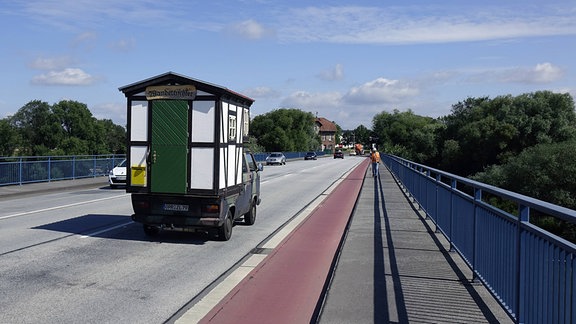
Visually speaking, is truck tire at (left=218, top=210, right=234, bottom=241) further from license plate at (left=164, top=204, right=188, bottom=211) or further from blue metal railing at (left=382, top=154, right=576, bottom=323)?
blue metal railing at (left=382, top=154, right=576, bottom=323)

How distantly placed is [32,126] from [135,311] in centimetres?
8263

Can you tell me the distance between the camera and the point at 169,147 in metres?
10.1

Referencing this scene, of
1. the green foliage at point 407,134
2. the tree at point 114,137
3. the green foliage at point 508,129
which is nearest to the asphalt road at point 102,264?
the green foliage at point 508,129

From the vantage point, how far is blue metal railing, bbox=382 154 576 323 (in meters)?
3.60

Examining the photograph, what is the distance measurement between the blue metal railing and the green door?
15.9 feet

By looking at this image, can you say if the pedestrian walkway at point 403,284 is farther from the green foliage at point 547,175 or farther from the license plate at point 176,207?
the green foliage at point 547,175

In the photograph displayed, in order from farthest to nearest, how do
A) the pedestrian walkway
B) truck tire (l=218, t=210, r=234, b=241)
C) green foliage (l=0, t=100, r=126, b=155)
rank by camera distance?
1. green foliage (l=0, t=100, r=126, b=155)
2. truck tire (l=218, t=210, r=234, b=241)
3. the pedestrian walkway

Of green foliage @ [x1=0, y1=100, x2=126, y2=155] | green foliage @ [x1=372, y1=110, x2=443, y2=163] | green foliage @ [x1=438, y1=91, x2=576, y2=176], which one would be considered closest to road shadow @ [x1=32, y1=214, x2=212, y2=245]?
green foliage @ [x1=438, y1=91, x2=576, y2=176]

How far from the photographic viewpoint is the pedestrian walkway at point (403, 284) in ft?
18.2

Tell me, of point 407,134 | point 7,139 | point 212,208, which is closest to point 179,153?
point 212,208

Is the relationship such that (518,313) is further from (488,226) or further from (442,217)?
(442,217)

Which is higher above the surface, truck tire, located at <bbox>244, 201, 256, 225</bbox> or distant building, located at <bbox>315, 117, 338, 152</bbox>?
distant building, located at <bbox>315, 117, 338, 152</bbox>

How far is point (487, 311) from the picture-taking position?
5594 millimetres

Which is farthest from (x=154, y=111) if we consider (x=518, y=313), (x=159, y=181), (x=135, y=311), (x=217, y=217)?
(x=518, y=313)
